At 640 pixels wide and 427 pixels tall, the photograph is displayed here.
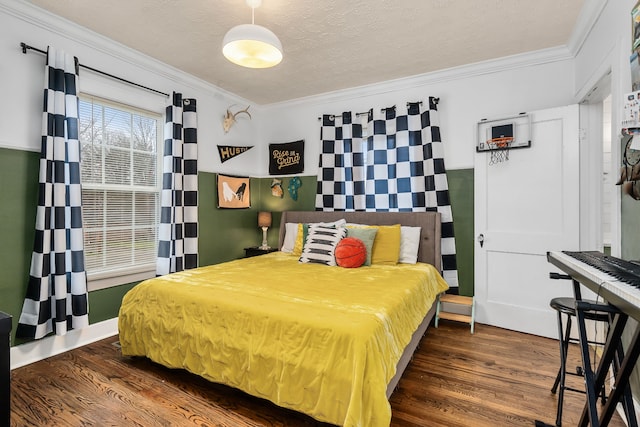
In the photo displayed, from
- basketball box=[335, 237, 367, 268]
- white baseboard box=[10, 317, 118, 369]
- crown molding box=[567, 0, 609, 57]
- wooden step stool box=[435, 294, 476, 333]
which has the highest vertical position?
crown molding box=[567, 0, 609, 57]

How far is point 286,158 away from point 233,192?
2.92 feet

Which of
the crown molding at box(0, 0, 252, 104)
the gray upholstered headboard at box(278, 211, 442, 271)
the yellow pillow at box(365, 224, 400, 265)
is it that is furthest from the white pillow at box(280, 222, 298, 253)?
the crown molding at box(0, 0, 252, 104)

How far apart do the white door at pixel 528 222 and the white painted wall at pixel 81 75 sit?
3276mm

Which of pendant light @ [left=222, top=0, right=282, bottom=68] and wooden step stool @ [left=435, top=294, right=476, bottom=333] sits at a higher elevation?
pendant light @ [left=222, top=0, right=282, bottom=68]

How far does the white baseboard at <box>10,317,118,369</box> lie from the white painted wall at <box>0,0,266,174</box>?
1.53 metres

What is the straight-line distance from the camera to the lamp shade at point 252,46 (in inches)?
77.2

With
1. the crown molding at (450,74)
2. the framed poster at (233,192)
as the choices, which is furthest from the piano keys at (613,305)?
the framed poster at (233,192)

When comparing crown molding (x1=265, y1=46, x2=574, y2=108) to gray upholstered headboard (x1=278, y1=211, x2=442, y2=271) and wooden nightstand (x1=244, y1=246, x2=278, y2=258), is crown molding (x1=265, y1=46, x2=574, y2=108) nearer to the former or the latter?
gray upholstered headboard (x1=278, y1=211, x2=442, y2=271)

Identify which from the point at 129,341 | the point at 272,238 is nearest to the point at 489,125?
the point at 272,238

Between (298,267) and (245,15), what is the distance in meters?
2.14

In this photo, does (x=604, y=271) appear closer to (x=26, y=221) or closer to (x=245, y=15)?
(x=245, y=15)

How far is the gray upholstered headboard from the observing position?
3.30m

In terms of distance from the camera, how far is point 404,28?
8.57 ft

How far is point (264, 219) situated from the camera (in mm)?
4309
